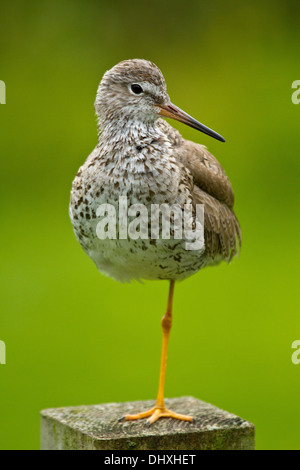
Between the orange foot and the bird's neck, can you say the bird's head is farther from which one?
the orange foot

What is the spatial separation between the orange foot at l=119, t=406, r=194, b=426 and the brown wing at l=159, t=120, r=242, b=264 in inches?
41.8

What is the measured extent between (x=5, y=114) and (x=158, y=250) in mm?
6070

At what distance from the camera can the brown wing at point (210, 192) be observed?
236 inches

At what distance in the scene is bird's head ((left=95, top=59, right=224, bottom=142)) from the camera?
5.61 meters

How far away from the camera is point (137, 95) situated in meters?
5.64

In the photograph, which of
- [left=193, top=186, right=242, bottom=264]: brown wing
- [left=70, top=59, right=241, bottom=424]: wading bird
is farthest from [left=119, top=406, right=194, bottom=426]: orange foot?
[left=193, top=186, right=242, bottom=264]: brown wing

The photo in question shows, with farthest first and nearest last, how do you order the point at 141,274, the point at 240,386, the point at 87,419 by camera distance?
the point at 240,386 < the point at 141,274 < the point at 87,419

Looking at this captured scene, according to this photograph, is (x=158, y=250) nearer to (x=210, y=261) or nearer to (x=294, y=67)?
(x=210, y=261)

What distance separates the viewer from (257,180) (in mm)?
10867

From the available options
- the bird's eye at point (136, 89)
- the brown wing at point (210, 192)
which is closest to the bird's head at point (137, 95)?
the bird's eye at point (136, 89)

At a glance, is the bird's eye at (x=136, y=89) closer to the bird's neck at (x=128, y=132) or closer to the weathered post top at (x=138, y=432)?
the bird's neck at (x=128, y=132)

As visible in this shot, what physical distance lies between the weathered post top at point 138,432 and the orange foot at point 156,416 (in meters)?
0.04

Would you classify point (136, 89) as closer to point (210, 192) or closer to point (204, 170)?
point (204, 170)
